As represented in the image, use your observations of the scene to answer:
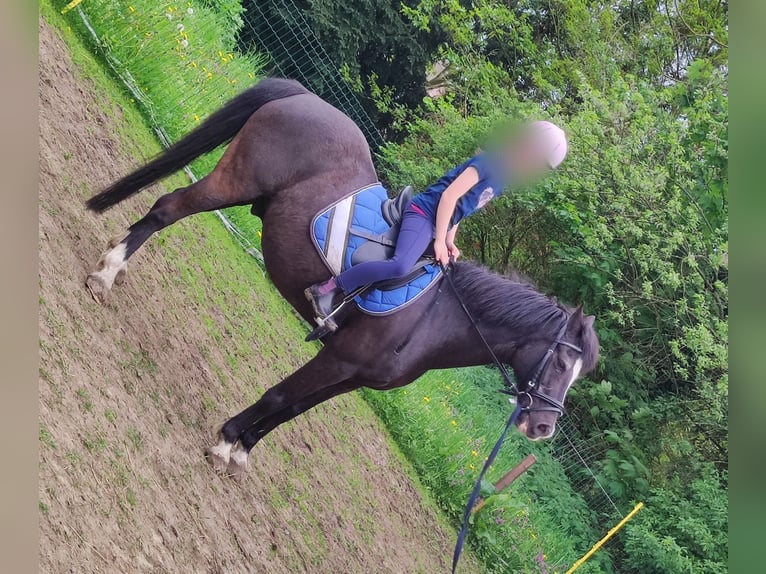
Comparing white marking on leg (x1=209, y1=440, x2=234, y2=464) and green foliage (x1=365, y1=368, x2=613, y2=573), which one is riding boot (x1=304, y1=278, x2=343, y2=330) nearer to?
white marking on leg (x1=209, y1=440, x2=234, y2=464)

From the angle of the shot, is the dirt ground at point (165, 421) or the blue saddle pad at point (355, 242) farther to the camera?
the blue saddle pad at point (355, 242)

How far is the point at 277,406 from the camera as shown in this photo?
3.71 meters

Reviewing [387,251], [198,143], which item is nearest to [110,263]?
[198,143]

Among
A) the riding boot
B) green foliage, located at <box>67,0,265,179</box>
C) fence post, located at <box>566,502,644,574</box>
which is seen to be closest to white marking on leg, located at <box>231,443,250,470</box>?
the riding boot

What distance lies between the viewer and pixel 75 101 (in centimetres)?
519

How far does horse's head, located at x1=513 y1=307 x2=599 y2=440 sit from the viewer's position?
11.4 feet

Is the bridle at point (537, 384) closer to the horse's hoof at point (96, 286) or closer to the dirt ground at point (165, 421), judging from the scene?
the dirt ground at point (165, 421)

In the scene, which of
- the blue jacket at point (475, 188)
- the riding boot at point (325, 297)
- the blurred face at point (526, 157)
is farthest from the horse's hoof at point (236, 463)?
the blurred face at point (526, 157)

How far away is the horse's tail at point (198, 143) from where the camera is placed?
149 inches

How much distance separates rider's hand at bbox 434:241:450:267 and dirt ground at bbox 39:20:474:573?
1414mm

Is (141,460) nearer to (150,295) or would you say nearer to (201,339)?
(150,295)

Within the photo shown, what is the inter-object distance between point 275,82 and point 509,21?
10853mm

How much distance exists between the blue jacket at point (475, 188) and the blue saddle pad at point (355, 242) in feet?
0.80

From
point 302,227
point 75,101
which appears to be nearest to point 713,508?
point 302,227
